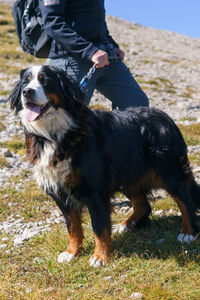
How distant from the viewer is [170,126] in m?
3.75

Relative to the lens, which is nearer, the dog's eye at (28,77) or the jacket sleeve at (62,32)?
the dog's eye at (28,77)

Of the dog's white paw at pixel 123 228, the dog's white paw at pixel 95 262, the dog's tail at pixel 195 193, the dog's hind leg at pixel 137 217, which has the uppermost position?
the dog's tail at pixel 195 193

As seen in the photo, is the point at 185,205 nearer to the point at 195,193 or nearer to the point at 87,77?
the point at 195,193

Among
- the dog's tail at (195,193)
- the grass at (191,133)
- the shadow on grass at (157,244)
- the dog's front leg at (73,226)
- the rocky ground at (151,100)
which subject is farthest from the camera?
the grass at (191,133)

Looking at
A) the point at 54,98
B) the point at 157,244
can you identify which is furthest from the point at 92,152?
the point at 157,244

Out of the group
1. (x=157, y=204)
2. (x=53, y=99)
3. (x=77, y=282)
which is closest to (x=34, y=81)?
(x=53, y=99)

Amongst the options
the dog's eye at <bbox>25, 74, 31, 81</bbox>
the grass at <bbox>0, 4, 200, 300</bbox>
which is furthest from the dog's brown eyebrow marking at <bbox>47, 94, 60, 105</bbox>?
the grass at <bbox>0, 4, 200, 300</bbox>

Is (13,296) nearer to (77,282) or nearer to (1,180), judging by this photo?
(77,282)

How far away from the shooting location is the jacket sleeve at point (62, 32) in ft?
11.6

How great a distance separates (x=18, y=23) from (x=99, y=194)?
215 centimetres

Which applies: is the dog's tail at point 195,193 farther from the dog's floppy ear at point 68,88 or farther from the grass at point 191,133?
the grass at point 191,133

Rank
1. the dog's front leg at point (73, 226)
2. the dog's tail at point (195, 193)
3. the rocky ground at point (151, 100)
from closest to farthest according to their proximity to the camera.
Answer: the dog's front leg at point (73, 226) < the dog's tail at point (195, 193) < the rocky ground at point (151, 100)

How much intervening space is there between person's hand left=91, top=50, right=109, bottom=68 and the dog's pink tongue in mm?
815

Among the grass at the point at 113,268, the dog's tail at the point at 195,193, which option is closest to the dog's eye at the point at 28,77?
the grass at the point at 113,268
